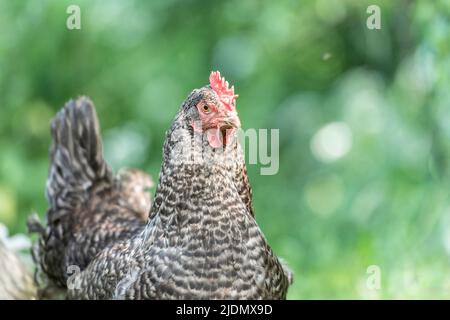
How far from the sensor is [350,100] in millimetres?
4148

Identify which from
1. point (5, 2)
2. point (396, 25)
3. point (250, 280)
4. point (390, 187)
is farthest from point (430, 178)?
point (5, 2)

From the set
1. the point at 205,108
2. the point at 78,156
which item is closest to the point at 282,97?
the point at 78,156

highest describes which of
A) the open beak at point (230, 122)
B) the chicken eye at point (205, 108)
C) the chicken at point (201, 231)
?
the chicken eye at point (205, 108)

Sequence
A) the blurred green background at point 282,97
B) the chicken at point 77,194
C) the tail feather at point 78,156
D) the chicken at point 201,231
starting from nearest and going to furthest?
the chicken at point 201,231 → the chicken at point 77,194 → the tail feather at point 78,156 → the blurred green background at point 282,97

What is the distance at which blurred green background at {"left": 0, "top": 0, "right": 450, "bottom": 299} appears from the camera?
12.8 ft

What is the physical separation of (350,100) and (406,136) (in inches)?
15.8

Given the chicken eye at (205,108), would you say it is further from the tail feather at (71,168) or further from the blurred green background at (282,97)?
the blurred green background at (282,97)

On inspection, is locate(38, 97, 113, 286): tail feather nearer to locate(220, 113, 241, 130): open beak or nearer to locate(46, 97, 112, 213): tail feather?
locate(46, 97, 112, 213): tail feather

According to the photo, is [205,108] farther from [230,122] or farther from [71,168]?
[71,168]

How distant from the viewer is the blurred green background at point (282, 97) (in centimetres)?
391

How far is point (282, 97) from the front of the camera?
423 centimetres

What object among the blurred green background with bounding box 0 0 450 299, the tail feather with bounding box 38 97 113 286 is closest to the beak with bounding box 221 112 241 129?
the tail feather with bounding box 38 97 113 286

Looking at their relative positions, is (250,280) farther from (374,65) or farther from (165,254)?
(374,65)

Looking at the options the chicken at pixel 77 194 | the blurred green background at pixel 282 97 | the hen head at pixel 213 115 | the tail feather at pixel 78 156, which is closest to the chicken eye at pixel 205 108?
the hen head at pixel 213 115
